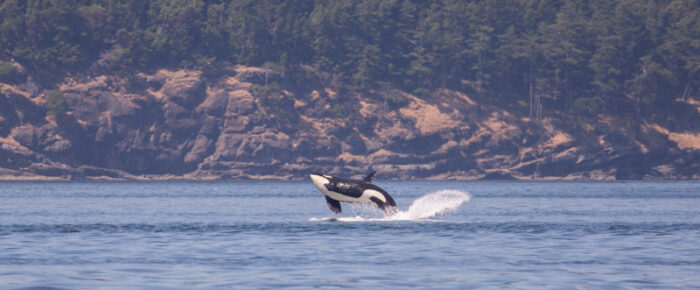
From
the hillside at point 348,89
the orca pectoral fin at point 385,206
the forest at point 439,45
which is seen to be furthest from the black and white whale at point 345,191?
the forest at point 439,45

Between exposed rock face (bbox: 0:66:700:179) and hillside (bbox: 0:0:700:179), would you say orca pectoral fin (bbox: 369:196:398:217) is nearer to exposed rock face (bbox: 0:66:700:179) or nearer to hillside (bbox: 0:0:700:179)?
hillside (bbox: 0:0:700:179)

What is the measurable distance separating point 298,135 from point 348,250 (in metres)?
112

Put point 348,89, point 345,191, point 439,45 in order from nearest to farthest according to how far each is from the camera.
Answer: point 345,191 < point 348,89 < point 439,45

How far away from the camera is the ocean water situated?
25.6m

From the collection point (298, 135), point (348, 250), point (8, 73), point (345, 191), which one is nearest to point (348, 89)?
point (298, 135)

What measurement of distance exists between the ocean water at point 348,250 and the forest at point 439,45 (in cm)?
9564

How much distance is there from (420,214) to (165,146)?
94362mm

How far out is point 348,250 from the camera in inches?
1302

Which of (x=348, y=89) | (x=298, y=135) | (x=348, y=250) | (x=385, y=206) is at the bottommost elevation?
(x=348, y=250)

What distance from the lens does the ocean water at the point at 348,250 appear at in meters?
25.6

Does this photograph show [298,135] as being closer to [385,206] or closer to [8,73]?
[8,73]

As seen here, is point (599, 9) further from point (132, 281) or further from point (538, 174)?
point (132, 281)

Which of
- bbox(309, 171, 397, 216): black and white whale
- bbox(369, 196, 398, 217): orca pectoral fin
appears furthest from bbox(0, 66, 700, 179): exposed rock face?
bbox(309, 171, 397, 216): black and white whale

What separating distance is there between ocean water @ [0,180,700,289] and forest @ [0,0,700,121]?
9564 centimetres
